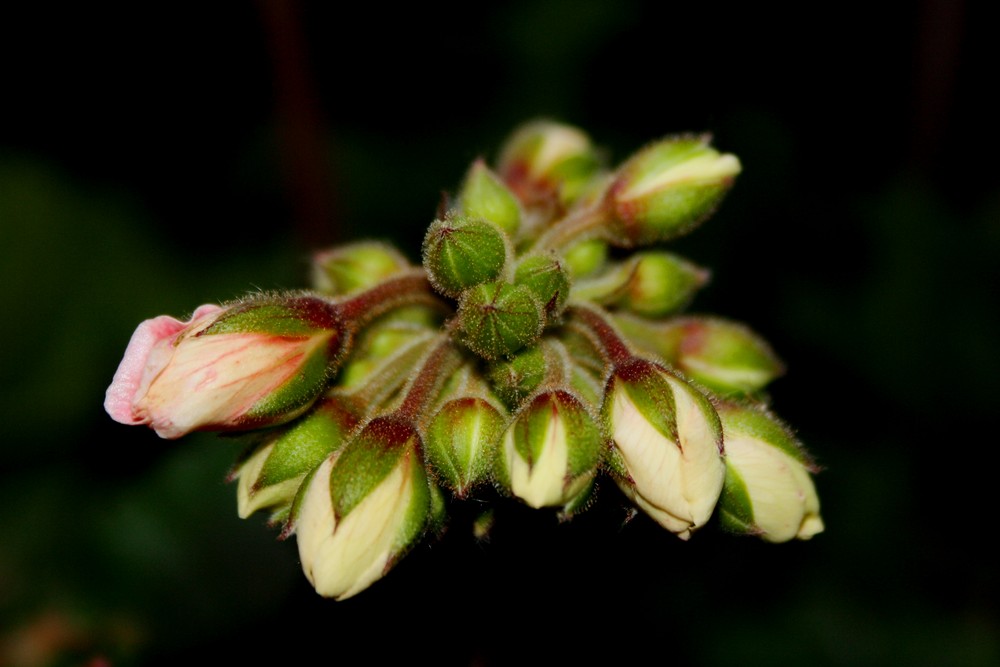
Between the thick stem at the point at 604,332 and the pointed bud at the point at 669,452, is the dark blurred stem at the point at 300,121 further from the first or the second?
the pointed bud at the point at 669,452

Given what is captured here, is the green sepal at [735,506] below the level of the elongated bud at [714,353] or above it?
below

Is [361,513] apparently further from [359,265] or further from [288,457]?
[359,265]

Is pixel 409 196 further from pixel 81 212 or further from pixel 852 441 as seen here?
pixel 852 441

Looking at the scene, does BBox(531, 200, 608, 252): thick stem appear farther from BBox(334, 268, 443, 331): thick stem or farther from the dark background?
the dark background

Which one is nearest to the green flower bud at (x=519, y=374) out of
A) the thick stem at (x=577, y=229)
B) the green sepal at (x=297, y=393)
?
the green sepal at (x=297, y=393)


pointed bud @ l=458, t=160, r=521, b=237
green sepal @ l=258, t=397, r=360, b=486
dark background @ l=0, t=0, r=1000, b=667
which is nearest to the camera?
green sepal @ l=258, t=397, r=360, b=486

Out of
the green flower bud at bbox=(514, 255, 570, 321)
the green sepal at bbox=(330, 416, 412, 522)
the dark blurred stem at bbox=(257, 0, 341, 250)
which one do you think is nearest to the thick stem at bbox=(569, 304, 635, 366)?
the green flower bud at bbox=(514, 255, 570, 321)

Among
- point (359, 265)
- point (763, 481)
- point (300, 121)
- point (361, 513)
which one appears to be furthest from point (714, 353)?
point (300, 121)

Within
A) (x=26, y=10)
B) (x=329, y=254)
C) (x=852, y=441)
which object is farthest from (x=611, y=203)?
(x=26, y=10)
